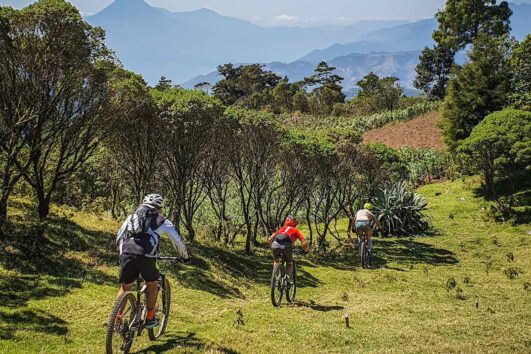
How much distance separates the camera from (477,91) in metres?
35.6

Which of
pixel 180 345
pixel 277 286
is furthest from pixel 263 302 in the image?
pixel 180 345

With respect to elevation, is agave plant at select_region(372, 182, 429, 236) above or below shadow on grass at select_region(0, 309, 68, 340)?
above

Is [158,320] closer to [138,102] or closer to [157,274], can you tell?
[157,274]

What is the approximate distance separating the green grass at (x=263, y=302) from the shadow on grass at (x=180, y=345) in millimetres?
17

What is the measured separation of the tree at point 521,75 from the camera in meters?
35.2

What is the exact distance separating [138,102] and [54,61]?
3.04m

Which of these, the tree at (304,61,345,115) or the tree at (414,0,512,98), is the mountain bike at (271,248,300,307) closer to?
the tree at (414,0,512,98)

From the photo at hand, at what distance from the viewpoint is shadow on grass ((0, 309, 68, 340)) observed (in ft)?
24.8

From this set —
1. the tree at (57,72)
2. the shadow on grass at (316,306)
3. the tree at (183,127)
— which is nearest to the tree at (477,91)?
the tree at (183,127)

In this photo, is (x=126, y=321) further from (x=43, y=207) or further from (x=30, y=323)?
(x=43, y=207)

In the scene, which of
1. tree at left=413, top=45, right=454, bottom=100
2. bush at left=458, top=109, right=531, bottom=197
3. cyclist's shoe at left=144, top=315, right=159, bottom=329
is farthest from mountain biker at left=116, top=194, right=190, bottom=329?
tree at left=413, top=45, right=454, bottom=100

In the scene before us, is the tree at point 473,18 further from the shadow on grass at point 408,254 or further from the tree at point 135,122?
the tree at point 135,122

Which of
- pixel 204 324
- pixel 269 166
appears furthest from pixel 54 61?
pixel 269 166

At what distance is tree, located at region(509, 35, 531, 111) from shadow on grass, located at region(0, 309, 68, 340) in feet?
115
